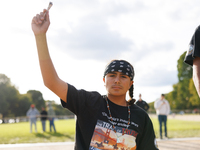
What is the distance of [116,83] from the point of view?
233 cm

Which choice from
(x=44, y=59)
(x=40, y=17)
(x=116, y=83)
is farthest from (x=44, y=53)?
(x=116, y=83)

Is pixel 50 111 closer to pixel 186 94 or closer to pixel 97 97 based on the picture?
pixel 97 97

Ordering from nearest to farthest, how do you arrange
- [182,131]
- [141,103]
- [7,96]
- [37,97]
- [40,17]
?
[40,17], [141,103], [182,131], [7,96], [37,97]

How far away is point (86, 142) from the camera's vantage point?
2.15 meters

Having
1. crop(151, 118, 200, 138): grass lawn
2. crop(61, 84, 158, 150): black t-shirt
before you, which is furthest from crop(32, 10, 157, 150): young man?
crop(151, 118, 200, 138): grass lawn

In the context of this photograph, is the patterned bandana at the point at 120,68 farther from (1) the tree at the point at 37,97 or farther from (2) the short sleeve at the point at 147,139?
(1) the tree at the point at 37,97

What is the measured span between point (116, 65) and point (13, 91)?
68305 mm

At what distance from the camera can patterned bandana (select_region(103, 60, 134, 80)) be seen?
2.42m

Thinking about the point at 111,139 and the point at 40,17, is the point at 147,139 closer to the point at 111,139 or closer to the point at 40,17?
the point at 111,139

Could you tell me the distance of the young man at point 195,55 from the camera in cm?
183

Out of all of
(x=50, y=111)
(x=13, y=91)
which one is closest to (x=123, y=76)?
(x=50, y=111)

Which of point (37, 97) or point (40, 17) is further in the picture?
point (37, 97)

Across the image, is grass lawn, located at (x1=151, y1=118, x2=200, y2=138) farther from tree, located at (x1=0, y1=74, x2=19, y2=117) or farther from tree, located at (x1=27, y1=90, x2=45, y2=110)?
tree, located at (x1=27, y1=90, x2=45, y2=110)

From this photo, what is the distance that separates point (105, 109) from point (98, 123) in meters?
0.16
